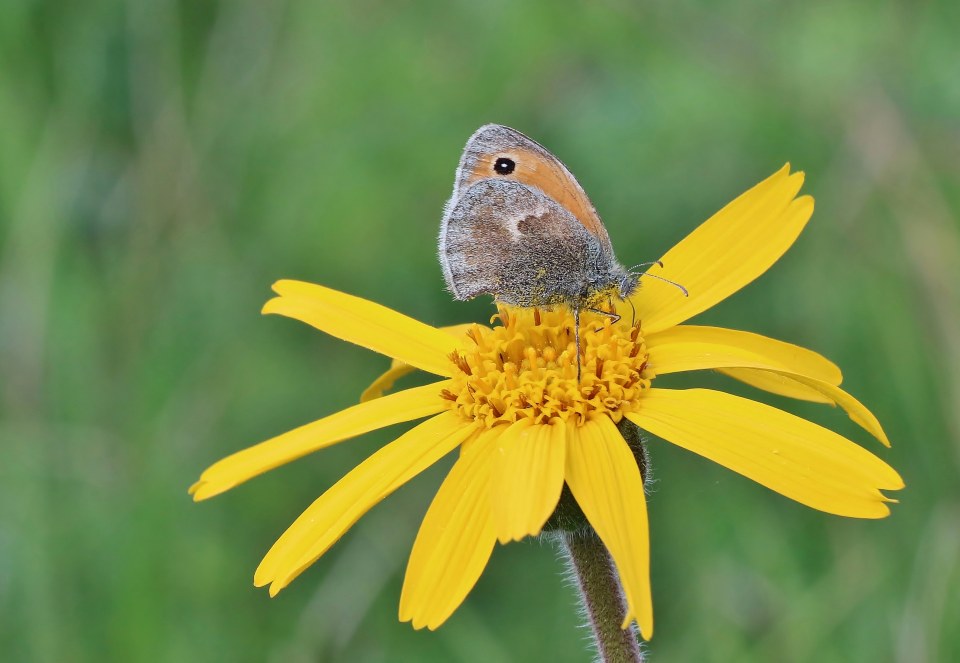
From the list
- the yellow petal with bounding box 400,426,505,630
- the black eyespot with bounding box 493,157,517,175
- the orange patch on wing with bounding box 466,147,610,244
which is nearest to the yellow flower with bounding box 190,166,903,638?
the yellow petal with bounding box 400,426,505,630

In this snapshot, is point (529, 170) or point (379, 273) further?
point (379, 273)

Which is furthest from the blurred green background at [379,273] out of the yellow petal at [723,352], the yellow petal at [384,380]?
the yellow petal at [723,352]

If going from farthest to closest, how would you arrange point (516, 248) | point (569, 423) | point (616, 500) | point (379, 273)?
point (379, 273) → point (516, 248) → point (569, 423) → point (616, 500)

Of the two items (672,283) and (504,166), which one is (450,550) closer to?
(672,283)

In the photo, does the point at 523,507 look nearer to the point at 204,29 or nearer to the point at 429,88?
the point at 429,88

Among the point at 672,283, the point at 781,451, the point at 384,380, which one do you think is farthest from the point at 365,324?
the point at 781,451

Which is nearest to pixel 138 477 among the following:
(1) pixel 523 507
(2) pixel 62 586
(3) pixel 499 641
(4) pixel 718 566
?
(2) pixel 62 586

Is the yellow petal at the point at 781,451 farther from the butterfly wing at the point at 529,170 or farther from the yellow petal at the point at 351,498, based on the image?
the butterfly wing at the point at 529,170

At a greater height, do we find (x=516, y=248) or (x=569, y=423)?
(x=516, y=248)
